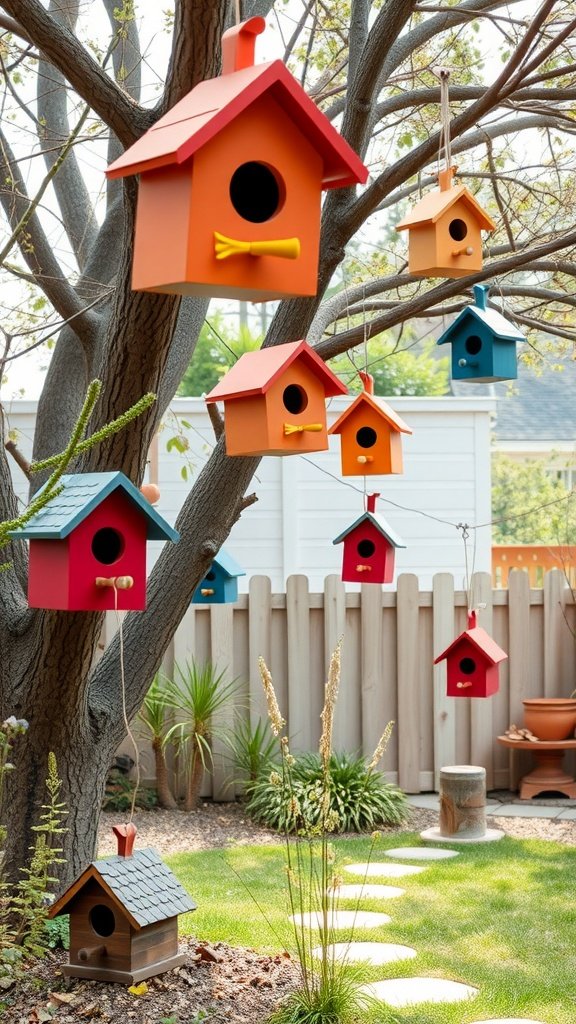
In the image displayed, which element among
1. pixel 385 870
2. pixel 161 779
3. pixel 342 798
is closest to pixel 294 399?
pixel 385 870

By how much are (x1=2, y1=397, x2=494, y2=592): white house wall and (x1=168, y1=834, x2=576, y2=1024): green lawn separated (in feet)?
15.1

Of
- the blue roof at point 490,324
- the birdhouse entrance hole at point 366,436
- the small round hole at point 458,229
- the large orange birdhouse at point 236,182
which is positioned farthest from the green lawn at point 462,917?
the large orange birdhouse at point 236,182

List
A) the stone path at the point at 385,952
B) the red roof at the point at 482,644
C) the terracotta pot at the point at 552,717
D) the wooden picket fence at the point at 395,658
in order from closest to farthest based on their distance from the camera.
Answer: the stone path at the point at 385,952, the red roof at the point at 482,644, the terracotta pot at the point at 552,717, the wooden picket fence at the point at 395,658

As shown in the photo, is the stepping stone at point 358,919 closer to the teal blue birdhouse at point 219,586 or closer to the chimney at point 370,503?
the teal blue birdhouse at point 219,586

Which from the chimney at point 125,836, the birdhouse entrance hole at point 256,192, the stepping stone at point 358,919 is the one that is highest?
the birdhouse entrance hole at point 256,192

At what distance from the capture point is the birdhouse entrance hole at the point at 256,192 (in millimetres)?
2439

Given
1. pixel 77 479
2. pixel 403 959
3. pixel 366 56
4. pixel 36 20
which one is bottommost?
pixel 403 959

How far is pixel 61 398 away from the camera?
5000mm

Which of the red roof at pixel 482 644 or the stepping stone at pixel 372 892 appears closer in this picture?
the red roof at pixel 482 644

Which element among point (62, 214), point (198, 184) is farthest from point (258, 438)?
point (62, 214)

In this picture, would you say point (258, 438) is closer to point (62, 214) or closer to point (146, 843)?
point (62, 214)

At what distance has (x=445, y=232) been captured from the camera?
3.50m

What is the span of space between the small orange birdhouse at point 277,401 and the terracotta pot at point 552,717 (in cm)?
516

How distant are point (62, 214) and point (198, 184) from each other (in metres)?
3.65
